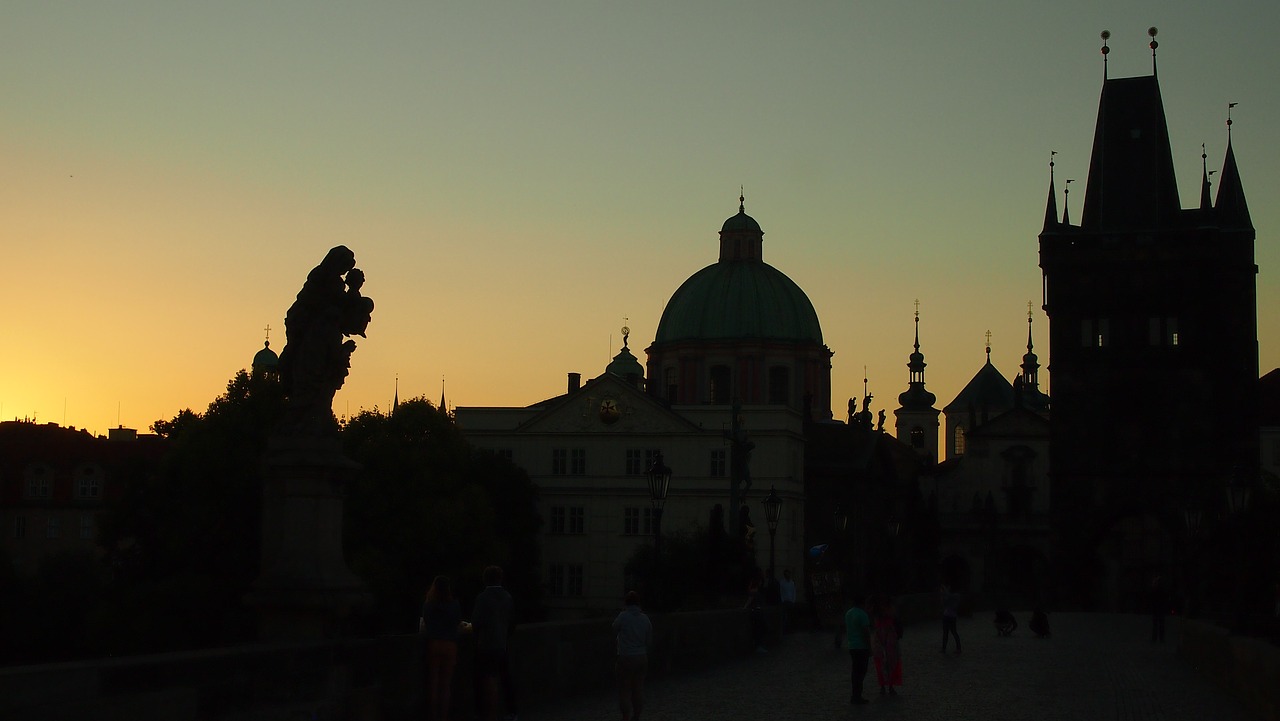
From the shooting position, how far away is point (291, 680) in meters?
14.7

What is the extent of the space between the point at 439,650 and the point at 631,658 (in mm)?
2529

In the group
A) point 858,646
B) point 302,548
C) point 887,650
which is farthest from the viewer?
point 887,650

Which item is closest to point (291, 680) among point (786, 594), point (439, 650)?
point (439, 650)

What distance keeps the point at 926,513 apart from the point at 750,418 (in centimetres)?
1256

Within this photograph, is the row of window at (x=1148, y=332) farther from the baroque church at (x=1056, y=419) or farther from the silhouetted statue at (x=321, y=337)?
the silhouetted statue at (x=321, y=337)

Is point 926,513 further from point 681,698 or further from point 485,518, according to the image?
point 681,698

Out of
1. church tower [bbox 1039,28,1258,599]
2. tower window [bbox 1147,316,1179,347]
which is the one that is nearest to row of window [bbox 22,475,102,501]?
church tower [bbox 1039,28,1258,599]

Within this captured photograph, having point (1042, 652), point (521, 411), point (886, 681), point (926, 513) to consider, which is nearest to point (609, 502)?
point (521, 411)

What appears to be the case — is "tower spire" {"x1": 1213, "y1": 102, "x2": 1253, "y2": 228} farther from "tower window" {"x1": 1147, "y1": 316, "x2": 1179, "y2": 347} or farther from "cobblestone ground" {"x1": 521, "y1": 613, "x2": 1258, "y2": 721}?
"cobblestone ground" {"x1": 521, "y1": 613, "x2": 1258, "y2": 721}

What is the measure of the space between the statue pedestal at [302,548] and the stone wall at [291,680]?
2.18 ft

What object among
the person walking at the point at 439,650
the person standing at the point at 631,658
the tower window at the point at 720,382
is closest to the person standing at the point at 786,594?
the person standing at the point at 631,658

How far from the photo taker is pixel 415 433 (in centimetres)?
7769

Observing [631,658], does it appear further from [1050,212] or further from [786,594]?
[1050,212]

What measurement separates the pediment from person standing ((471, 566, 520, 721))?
75.3 metres
